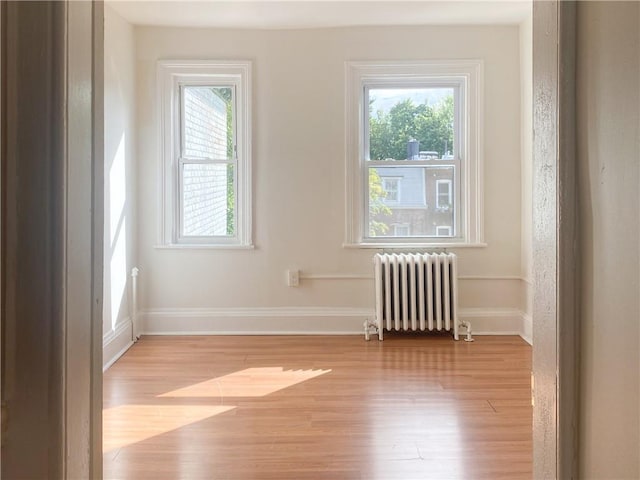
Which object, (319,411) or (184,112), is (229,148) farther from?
(319,411)

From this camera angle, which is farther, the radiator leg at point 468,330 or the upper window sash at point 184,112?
the upper window sash at point 184,112

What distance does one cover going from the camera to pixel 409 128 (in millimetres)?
4004

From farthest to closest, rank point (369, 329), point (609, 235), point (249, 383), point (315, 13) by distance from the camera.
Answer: point (369, 329) < point (315, 13) < point (249, 383) < point (609, 235)

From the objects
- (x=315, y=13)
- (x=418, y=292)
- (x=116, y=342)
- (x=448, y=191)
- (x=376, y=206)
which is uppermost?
(x=315, y=13)

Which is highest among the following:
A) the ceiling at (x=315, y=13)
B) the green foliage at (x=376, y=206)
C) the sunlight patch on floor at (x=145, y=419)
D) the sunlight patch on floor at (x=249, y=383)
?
the ceiling at (x=315, y=13)

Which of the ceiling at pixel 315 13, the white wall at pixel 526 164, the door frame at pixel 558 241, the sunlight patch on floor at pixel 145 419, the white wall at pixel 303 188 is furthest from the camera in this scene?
the white wall at pixel 303 188

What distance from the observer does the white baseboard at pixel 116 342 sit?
3.22 metres

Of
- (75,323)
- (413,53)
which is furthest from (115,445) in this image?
(413,53)

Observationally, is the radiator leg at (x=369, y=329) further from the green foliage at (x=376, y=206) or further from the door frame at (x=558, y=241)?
the door frame at (x=558, y=241)

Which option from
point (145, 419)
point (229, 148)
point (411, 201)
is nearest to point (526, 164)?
point (411, 201)

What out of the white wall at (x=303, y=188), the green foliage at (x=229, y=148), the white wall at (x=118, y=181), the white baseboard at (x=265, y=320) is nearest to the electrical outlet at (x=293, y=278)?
the white wall at (x=303, y=188)

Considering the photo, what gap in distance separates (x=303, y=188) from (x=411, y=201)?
92 centimetres

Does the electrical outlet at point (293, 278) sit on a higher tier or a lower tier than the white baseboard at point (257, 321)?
higher

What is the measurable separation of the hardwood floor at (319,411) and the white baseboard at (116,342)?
0.08 meters
